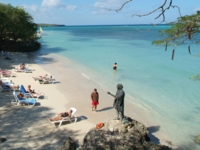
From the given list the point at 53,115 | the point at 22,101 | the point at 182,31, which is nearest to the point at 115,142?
the point at 182,31

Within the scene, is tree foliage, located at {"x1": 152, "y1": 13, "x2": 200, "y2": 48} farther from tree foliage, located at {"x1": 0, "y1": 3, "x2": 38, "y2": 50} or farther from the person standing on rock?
tree foliage, located at {"x1": 0, "y1": 3, "x2": 38, "y2": 50}

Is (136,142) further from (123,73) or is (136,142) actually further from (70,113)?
(123,73)

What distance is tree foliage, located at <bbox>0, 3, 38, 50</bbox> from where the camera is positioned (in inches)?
1236

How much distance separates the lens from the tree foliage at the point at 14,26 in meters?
31.4

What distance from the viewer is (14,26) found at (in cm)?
3191

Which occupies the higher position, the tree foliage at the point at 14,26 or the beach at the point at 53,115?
the tree foliage at the point at 14,26

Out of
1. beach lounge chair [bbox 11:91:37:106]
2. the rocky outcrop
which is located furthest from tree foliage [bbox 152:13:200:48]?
beach lounge chair [bbox 11:91:37:106]

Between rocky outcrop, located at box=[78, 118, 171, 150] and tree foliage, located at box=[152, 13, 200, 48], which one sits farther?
rocky outcrop, located at box=[78, 118, 171, 150]

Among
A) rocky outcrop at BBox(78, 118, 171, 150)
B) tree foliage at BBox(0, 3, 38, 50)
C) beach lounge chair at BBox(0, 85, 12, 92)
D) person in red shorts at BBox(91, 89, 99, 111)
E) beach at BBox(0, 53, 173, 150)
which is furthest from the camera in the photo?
tree foliage at BBox(0, 3, 38, 50)

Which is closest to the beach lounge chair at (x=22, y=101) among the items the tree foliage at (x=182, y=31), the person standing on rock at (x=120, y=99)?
the person standing on rock at (x=120, y=99)

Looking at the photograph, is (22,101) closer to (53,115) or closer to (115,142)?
(53,115)

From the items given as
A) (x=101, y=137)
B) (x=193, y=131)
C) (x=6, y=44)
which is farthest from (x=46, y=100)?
(x=6, y=44)

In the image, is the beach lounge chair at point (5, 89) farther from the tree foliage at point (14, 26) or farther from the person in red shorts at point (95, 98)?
the tree foliage at point (14, 26)

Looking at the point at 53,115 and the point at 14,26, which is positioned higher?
the point at 14,26
